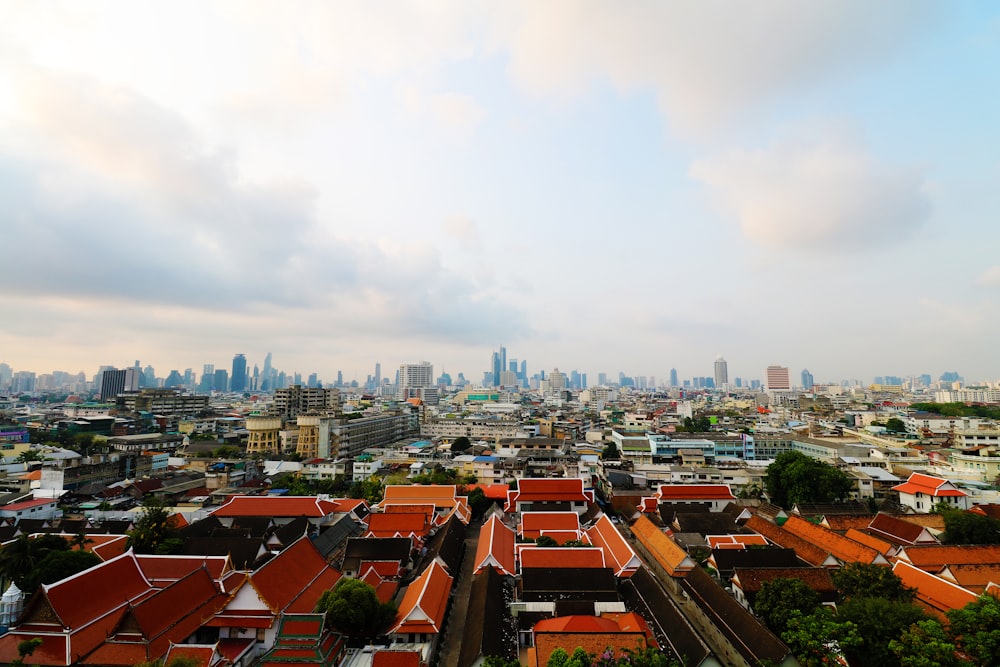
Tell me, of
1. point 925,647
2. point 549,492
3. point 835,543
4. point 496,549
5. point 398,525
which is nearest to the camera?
point 925,647

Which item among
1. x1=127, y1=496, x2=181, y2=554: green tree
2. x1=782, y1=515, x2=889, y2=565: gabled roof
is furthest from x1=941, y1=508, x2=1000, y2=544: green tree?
x1=127, y1=496, x2=181, y2=554: green tree

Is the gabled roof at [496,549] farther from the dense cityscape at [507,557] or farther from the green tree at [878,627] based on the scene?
the green tree at [878,627]

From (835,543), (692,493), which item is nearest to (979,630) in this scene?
(835,543)

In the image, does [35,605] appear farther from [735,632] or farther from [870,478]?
[870,478]

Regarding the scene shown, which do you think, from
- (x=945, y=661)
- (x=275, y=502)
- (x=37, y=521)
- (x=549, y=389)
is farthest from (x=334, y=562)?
(x=549, y=389)

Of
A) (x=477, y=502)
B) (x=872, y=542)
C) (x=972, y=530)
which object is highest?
(x=972, y=530)

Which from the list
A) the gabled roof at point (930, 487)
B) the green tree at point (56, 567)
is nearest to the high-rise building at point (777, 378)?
the gabled roof at point (930, 487)

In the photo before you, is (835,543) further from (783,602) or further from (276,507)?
(276,507)

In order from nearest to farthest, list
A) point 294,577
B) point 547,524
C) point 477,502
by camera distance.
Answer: point 294,577 < point 547,524 < point 477,502
